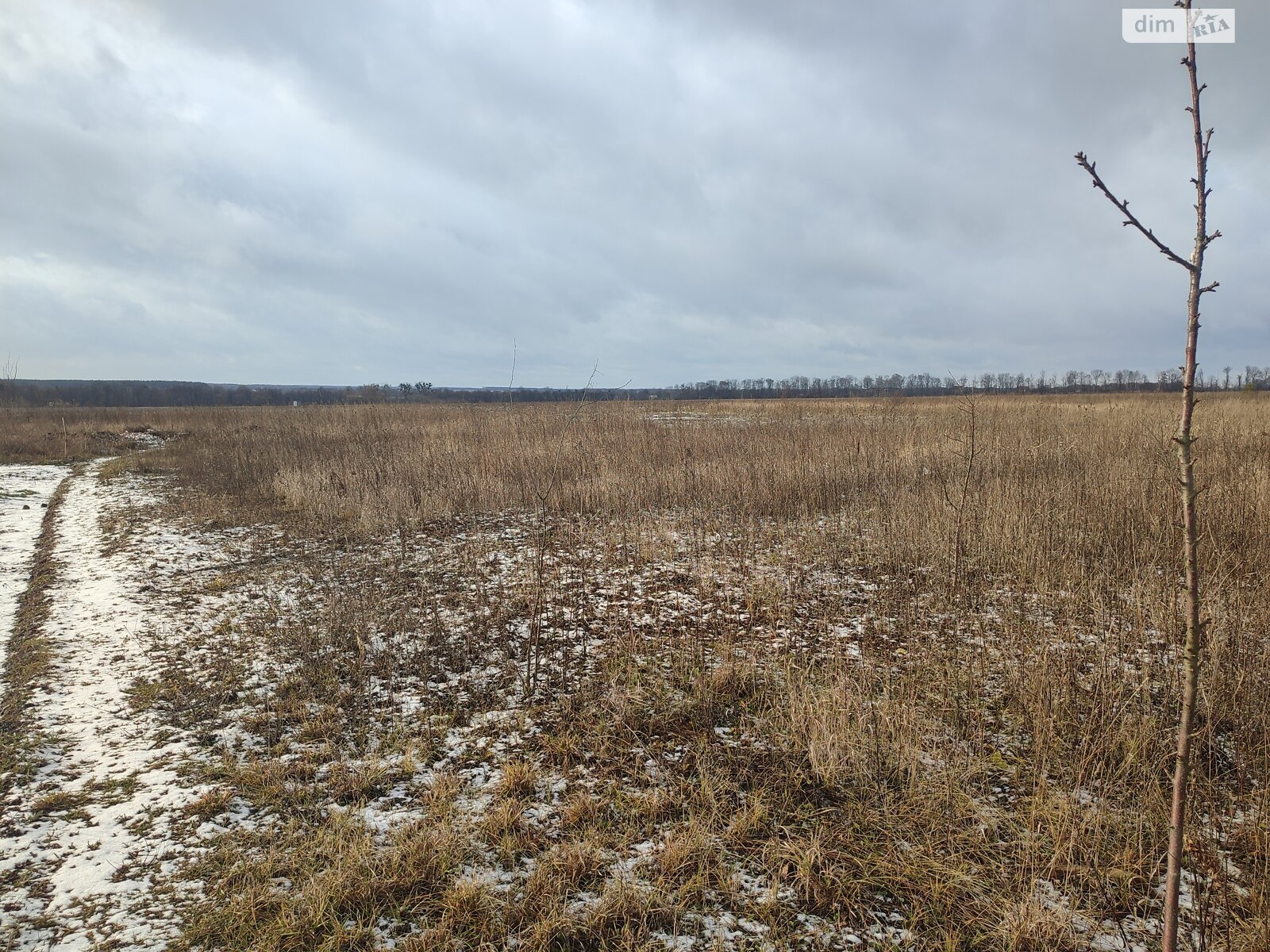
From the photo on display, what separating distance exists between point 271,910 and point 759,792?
1.92m

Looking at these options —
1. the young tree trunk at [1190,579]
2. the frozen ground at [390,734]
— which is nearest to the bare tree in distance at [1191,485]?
the young tree trunk at [1190,579]

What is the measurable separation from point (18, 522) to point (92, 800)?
8.99 m

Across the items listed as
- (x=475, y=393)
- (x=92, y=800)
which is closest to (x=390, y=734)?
(x=92, y=800)

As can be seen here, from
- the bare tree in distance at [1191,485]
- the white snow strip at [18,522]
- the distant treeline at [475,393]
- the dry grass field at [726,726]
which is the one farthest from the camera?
the distant treeline at [475,393]

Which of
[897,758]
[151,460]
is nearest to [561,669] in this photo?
[897,758]

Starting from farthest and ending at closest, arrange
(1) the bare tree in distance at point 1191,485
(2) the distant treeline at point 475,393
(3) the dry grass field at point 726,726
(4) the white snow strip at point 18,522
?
(2) the distant treeline at point 475,393 → (4) the white snow strip at point 18,522 → (3) the dry grass field at point 726,726 → (1) the bare tree in distance at point 1191,485

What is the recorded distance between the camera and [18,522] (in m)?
8.66

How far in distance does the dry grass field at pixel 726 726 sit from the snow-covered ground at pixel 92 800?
11 centimetres

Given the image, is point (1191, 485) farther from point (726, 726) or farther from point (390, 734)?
point (390, 734)

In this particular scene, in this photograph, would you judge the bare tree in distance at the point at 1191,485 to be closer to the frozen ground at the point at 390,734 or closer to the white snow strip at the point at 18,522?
the frozen ground at the point at 390,734

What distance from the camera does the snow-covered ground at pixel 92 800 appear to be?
2.05m

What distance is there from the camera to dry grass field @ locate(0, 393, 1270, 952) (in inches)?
80.4

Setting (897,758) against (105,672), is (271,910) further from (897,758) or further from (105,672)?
(105,672)

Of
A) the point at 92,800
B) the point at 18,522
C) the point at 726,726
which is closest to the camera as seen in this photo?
the point at 92,800
